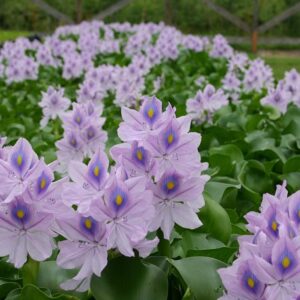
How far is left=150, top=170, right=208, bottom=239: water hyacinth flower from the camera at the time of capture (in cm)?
138

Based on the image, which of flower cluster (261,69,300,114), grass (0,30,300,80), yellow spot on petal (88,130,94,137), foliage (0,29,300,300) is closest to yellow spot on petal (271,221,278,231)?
foliage (0,29,300,300)

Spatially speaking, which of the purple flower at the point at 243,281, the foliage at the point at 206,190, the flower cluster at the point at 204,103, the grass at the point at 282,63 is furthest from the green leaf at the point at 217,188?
the grass at the point at 282,63

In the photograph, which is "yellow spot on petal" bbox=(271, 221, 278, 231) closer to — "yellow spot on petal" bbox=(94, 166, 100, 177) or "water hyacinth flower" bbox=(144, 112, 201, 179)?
"water hyacinth flower" bbox=(144, 112, 201, 179)

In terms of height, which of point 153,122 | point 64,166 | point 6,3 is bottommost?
point 6,3

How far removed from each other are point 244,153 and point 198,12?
12611mm

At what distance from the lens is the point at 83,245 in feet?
4.33

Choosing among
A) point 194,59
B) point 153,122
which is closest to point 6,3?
point 194,59

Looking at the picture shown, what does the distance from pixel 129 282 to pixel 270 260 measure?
1.02 ft

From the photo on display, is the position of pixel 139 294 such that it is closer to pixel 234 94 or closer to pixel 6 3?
pixel 234 94

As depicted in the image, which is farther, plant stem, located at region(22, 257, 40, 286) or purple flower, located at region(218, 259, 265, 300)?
plant stem, located at region(22, 257, 40, 286)

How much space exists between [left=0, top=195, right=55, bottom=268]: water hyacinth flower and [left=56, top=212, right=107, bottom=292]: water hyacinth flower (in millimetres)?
29

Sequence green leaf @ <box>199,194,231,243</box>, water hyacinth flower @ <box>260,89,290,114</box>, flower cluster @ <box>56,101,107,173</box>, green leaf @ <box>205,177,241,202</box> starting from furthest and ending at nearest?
water hyacinth flower @ <box>260,89,290,114</box> < flower cluster @ <box>56,101,107,173</box> < green leaf @ <box>205,177,241,202</box> < green leaf @ <box>199,194,231,243</box>

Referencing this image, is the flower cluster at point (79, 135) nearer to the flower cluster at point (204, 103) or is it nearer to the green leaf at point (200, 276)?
the flower cluster at point (204, 103)

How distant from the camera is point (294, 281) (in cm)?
113
